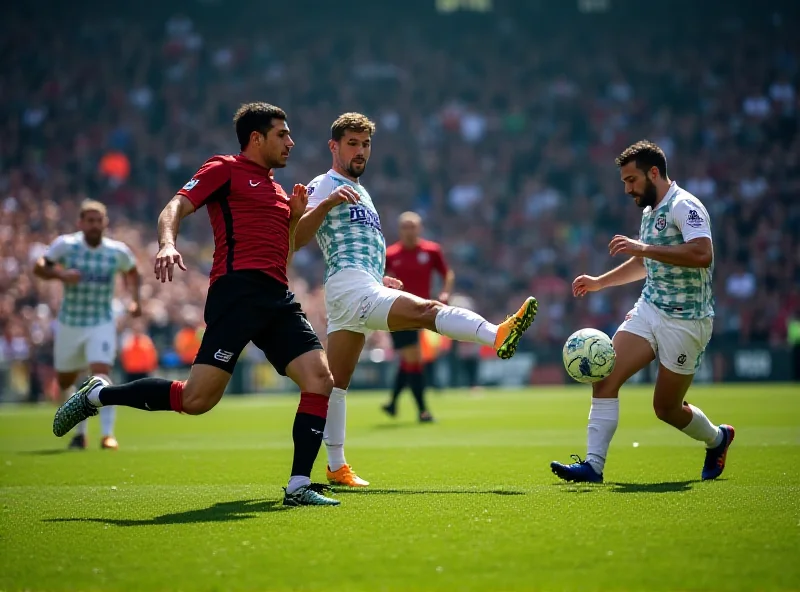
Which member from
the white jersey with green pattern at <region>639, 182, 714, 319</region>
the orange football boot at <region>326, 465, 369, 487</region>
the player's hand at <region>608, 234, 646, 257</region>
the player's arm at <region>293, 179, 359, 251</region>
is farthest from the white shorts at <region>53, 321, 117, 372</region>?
the player's hand at <region>608, 234, 646, 257</region>

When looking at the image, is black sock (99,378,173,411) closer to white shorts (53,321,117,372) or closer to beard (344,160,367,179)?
beard (344,160,367,179)

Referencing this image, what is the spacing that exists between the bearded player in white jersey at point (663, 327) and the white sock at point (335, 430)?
5.78 ft

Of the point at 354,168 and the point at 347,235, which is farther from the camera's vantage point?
the point at 354,168

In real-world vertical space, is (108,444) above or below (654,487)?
below

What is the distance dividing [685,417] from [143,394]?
3.84 m

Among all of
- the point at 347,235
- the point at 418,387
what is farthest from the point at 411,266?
the point at 347,235

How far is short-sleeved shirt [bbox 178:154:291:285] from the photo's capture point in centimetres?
700

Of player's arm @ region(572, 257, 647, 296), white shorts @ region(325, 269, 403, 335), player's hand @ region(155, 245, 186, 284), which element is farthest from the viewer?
player's arm @ region(572, 257, 647, 296)

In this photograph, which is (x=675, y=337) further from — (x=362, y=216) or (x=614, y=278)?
(x=362, y=216)

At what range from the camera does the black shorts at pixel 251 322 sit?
6840 mm

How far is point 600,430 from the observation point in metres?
7.95

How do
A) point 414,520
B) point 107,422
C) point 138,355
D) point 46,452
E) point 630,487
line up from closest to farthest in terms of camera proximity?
point 414,520
point 630,487
point 46,452
point 107,422
point 138,355

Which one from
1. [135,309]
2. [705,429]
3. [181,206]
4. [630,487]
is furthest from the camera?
[135,309]

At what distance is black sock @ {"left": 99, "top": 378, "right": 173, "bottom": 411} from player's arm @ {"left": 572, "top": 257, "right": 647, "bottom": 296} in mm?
3120
